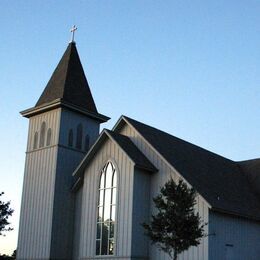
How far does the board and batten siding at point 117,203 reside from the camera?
98.9ft

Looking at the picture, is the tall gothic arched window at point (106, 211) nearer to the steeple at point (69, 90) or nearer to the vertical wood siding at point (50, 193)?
the vertical wood siding at point (50, 193)

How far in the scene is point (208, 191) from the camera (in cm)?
3072

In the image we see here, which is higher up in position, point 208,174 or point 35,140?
point 35,140

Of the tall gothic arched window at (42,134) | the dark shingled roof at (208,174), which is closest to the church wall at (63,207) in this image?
the tall gothic arched window at (42,134)

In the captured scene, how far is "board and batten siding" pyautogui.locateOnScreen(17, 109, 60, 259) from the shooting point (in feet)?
113

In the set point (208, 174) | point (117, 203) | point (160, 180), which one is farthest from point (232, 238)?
point (117, 203)

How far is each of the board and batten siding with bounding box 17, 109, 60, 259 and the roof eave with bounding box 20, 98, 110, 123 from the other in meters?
0.40

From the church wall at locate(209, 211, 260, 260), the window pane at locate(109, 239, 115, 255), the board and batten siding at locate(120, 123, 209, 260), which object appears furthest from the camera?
the window pane at locate(109, 239, 115, 255)

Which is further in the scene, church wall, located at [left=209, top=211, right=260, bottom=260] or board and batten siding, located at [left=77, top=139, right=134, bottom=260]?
board and batten siding, located at [left=77, top=139, right=134, bottom=260]

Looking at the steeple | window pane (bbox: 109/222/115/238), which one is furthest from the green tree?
the steeple

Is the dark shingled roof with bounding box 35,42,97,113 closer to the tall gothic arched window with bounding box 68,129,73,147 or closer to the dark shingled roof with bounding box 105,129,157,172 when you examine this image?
the tall gothic arched window with bounding box 68,129,73,147

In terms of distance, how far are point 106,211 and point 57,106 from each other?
885 centimetres

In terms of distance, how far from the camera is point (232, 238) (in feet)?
103

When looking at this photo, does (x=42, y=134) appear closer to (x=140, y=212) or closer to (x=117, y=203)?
(x=117, y=203)
